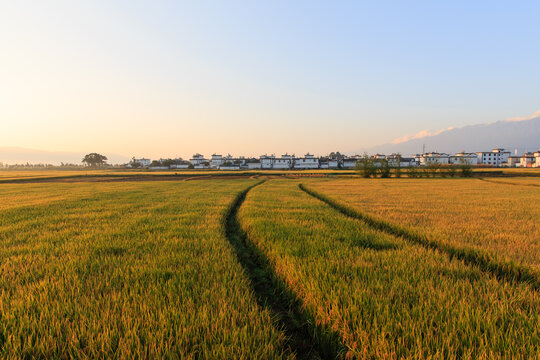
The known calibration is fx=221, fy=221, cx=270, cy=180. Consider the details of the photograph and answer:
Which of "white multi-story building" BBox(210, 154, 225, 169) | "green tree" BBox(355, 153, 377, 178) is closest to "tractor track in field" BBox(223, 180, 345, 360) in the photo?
"green tree" BBox(355, 153, 377, 178)

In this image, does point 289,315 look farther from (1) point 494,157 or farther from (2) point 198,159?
(1) point 494,157

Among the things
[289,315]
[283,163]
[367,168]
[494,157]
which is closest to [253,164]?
[283,163]

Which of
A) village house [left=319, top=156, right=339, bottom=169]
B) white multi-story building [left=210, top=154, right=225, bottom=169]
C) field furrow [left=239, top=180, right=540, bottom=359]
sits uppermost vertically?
white multi-story building [left=210, top=154, right=225, bottom=169]

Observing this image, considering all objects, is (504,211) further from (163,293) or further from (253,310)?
(163,293)

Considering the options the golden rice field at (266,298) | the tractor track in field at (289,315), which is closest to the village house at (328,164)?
the golden rice field at (266,298)

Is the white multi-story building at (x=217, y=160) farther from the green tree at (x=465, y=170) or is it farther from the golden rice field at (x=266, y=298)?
the golden rice field at (x=266, y=298)

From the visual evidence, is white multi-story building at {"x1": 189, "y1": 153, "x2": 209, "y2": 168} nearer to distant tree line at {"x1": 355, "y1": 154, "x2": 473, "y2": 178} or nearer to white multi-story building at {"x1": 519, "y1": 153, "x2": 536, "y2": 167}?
distant tree line at {"x1": 355, "y1": 154, "x2": 473, "y2": 178}

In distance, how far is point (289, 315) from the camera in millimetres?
3576

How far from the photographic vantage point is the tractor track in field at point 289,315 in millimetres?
2797

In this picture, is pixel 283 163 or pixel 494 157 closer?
pixel 283 163

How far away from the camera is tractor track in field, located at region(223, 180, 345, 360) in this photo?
2.80 m

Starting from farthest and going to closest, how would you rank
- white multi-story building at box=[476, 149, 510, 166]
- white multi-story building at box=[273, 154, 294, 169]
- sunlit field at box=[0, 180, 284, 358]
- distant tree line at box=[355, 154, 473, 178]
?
white multi-story building at box=[476, 149, 510, 166] < white multi-story building at box=[273, 154, 294, 169] < distant tree line at box=[355, 154, 473, 178] < sunlit field at box=[0, 180, 284, 358]

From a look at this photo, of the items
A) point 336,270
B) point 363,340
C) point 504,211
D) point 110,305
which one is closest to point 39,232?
point 110,305

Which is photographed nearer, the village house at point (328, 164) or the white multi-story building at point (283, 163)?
the village house at point (328, 164)
